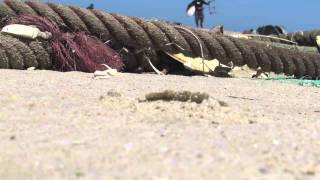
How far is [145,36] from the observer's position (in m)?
6.79

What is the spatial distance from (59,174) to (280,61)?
631cm

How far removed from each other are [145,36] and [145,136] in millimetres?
4205

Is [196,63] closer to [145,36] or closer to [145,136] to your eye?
[145,36]

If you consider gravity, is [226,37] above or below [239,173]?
above

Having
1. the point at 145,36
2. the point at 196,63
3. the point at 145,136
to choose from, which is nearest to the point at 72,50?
the point at 145,36

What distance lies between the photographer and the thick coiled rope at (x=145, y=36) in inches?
255

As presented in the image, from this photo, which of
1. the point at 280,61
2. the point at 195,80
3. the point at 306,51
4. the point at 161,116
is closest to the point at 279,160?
the point at 161,116

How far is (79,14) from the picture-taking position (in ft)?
21.7

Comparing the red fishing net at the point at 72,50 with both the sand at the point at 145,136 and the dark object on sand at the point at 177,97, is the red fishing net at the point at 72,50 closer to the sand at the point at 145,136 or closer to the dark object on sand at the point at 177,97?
the sand at the point at 145,136

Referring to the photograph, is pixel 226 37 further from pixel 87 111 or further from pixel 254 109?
pixel 87 111

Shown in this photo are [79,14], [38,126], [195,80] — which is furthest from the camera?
[79,14]

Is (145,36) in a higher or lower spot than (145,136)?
higher

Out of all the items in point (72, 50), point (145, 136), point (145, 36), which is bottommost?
point (145, 136)

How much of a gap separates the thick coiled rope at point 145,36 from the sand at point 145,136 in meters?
2.06
